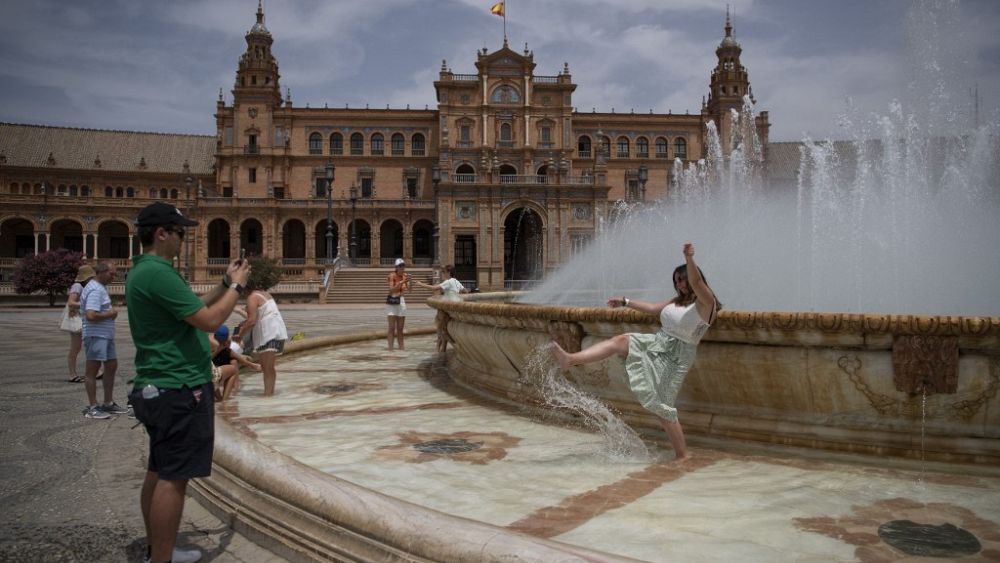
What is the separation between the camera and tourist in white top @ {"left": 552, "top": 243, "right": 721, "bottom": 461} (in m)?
4.08

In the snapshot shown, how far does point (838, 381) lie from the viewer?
408cm

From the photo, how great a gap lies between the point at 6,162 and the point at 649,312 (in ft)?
237

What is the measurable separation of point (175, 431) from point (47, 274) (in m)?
36.3

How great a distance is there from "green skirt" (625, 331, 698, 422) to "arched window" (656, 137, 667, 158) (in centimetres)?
6117

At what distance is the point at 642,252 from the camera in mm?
13273

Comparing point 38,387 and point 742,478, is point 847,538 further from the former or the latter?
point 38,387

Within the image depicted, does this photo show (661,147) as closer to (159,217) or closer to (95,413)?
(95,413)

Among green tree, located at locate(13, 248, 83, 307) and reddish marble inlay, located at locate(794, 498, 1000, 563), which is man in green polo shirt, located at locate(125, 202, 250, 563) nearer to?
reddish marble inlay, located at locate(794, 498, 1000, 563)

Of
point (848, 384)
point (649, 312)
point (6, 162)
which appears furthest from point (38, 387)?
point (6, 162)

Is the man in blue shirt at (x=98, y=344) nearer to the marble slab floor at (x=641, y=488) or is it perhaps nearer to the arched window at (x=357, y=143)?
the marble slab floor at (x=641, y=488)

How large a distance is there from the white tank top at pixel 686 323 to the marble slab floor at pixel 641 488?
2.61 ft

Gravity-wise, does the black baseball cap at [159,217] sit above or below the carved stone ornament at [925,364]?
above

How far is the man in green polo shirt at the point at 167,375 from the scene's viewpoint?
9.11 ft

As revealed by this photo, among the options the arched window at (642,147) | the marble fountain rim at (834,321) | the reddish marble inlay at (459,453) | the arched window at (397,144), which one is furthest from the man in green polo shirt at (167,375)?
the arched window at (642,147)
